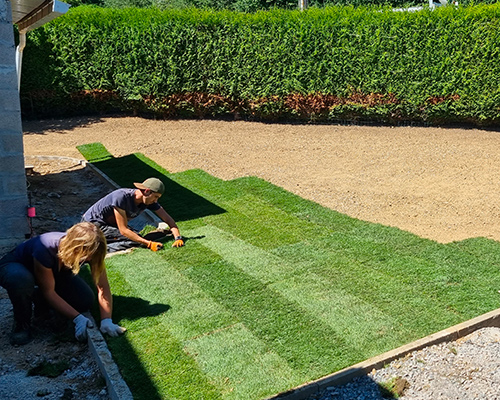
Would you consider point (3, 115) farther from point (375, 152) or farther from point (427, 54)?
point (427, 54)

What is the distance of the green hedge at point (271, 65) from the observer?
1434 cm

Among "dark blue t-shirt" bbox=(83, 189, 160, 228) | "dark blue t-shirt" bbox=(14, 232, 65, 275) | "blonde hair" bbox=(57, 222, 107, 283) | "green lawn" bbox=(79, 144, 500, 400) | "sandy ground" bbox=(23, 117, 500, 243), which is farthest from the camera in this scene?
"sandy ground" bbox=(23, 117, 500, 243)

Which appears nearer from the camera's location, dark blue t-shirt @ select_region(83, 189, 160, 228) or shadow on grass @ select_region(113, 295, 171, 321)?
shadow on grass @ select_region(113, 295, 171, 321)

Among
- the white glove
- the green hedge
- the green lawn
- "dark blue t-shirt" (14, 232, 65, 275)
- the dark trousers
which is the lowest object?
the green lawn

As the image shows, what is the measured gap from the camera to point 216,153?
1293 cm

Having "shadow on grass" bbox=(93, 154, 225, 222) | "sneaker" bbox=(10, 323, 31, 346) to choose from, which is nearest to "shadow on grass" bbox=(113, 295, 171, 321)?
"sneaker" bbox=(10, 323, 31, 346)

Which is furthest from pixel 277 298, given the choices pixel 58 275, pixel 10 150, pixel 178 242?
pixel 10 150

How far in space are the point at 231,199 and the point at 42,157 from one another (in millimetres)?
5639

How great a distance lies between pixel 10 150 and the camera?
732 cm

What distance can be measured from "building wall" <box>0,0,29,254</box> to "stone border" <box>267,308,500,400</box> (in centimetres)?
485

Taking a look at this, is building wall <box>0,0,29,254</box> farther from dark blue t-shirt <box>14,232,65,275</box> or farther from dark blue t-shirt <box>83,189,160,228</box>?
dark blue t-shirt <box>14,232,65,275</box>

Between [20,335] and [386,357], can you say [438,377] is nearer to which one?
[386,357]

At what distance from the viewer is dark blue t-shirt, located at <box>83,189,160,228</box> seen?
672cm

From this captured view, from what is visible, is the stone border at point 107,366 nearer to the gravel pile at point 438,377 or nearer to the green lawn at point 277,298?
the green lawn at point 277,298
